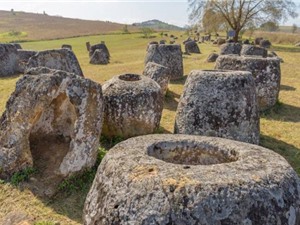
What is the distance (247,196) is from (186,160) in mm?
1459

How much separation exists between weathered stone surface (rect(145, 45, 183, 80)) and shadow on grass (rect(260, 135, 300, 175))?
942 cm

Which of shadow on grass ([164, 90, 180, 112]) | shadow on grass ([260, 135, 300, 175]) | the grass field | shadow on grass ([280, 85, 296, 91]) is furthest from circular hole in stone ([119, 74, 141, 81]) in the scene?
shadow on grass ([280, 85, 296, 91])

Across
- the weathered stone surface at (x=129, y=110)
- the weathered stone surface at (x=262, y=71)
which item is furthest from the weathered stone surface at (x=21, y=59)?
the weathered stone surface at (x=129, y=110)

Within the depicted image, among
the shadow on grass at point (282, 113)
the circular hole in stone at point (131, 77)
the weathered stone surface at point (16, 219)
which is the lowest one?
the shadow on grass at point (282, 113)

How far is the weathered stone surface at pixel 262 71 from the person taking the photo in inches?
521

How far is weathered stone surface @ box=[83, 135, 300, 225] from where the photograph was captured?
3574 millimetres

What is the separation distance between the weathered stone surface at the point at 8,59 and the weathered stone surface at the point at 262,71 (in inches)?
557

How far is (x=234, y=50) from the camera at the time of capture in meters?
27.0

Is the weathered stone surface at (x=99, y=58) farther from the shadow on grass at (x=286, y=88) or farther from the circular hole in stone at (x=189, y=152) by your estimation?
the circular hole in stone at (x=189, y=152)

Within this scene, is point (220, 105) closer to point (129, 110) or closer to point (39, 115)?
point (129, 110)

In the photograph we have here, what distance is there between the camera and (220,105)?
26.8 ft

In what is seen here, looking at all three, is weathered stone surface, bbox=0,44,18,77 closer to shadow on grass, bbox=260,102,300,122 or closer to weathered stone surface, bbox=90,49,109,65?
weathered stone surface, bbox=90,49,109,65

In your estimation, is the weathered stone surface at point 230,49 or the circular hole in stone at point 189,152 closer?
the circular hole in stone at point 189,152

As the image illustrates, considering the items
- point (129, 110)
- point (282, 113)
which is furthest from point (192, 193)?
point (282, 113)
